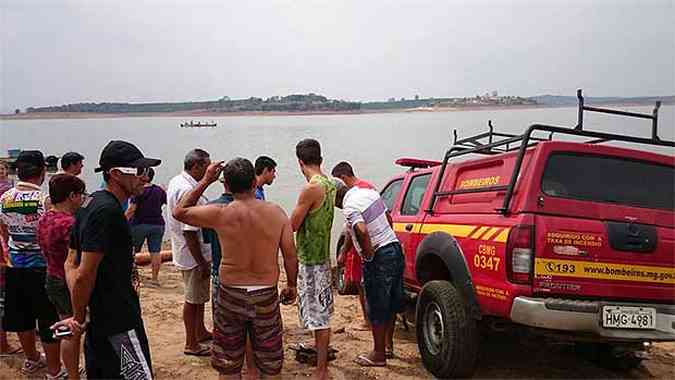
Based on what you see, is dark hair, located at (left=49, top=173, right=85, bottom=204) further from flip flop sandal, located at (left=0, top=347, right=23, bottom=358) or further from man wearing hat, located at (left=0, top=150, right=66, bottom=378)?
flip flop sandal, located at (left=0, top=347, right=23, bottom=358)

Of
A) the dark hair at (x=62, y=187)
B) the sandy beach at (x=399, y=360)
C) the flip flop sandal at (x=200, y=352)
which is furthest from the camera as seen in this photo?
the flip flop sandal at (x=200, y=352)

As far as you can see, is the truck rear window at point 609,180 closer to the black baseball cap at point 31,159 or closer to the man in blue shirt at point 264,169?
the man in blue shirt at point 264,169

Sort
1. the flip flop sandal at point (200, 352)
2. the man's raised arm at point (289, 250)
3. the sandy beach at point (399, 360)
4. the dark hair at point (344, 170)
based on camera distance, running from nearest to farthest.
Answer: the man's raised arm at point (289, 250) < the sandy beach at point (399, 360) < the flip flop sandal at point (200, 352) < the dark hair at point (344, 170)

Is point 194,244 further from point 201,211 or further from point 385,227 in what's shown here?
point 385,227

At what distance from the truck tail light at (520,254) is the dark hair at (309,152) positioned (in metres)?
1.59

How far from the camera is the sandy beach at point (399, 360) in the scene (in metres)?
4.71

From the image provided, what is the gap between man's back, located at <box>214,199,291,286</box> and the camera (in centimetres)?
351

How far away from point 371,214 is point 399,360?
132 centimetres

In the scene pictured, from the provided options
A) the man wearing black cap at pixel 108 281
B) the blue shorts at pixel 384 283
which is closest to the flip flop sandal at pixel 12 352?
the man wearing black cap at pixel 108 281

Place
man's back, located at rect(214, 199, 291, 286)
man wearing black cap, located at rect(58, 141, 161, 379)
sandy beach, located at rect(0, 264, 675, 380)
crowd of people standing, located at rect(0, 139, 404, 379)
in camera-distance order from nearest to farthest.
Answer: man wearing black cap, located at rect(58, 141, 161, 379) → crowd of people standing, located at rect(0, 139, 404, 379) → man's back, located at rect(214, 199, 291, 286) → sandy beach, located at rect(0, 264, 675, 380)

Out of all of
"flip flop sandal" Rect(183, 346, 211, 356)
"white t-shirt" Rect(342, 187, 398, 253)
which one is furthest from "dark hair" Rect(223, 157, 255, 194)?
"flip flop sandal" Rect(183, 346, 211, 356)

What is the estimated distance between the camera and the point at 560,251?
374cm

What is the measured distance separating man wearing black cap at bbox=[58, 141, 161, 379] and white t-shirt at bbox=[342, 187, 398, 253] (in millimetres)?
2078

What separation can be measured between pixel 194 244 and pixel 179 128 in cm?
9311
